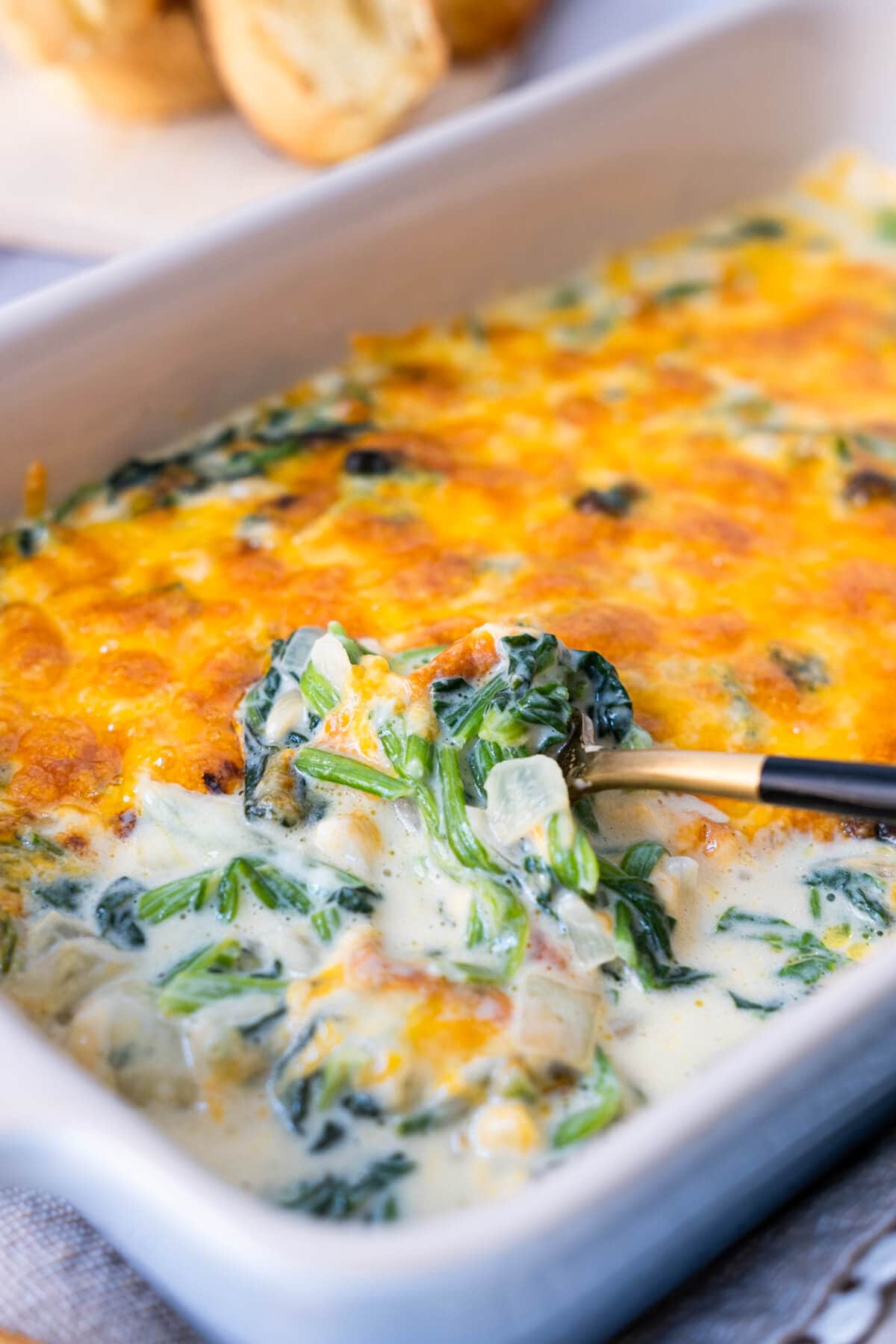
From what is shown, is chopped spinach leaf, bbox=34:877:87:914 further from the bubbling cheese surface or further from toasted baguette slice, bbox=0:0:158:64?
toasted baguette slice, bbox=0:0:158:64

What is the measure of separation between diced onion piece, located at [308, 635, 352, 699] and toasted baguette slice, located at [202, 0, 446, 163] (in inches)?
79.4

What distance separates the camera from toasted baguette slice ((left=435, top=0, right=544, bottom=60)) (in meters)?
4.05

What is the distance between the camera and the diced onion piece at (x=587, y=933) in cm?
194

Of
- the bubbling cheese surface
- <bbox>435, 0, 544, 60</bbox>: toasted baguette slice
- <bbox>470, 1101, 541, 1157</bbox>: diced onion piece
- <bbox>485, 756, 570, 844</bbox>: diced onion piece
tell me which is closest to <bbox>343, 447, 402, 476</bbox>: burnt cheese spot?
the bubbling cheese surface

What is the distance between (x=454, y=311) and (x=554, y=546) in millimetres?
905

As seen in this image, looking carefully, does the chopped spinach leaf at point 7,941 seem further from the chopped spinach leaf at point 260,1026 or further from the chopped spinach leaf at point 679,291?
the chopped spinach leaf at point 679,291

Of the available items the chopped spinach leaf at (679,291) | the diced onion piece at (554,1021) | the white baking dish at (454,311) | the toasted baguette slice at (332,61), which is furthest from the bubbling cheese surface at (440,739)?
the toasted baguette slice at (332,61)

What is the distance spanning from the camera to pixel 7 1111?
1561mm

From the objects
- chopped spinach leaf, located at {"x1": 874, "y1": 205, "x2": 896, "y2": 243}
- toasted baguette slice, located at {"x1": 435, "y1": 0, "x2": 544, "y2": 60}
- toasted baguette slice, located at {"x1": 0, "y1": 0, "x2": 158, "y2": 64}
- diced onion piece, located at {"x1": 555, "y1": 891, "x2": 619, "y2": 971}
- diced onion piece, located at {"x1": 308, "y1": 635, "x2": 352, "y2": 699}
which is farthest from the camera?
toasted baguette slice, located at {"x1": 435, "y1": 0, "x2": 544, "y2": 60}

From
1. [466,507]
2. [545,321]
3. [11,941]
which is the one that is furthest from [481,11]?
[11,941]

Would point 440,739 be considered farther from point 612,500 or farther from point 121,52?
point 121,52

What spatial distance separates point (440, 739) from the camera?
211 cm

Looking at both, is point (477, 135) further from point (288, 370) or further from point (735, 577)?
point (735, 577)

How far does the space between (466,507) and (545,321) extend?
807 millimetres
